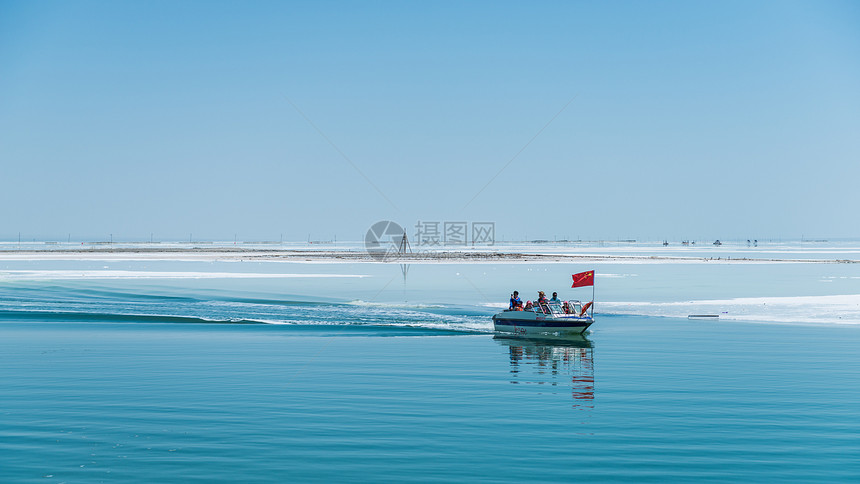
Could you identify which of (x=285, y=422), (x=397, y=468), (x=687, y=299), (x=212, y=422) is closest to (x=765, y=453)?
(x=397, y=468)

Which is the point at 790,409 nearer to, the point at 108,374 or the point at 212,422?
the point at 212,422

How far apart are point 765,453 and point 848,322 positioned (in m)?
29.8

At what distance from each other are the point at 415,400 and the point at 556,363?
1075cm

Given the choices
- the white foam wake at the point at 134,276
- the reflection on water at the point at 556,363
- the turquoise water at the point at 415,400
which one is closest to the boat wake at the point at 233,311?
the turquoise water at the point at 415,400

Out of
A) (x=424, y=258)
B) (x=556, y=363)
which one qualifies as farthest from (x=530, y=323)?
(x=424, y=258)

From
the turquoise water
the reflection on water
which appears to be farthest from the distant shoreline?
the turquoise water

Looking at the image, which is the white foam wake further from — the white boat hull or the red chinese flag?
the red chinese flag

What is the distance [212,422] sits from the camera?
1844cm

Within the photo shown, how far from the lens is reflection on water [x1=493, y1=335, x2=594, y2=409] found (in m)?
24.4

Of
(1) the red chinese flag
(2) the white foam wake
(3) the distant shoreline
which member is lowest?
(1) the red chinese flag

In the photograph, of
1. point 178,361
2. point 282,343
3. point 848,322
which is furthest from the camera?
Result: point 848,322

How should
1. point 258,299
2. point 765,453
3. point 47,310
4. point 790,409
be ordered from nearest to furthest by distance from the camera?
1. point 765,453
2. point 790,409
3. point 47,310
4. point 258,299

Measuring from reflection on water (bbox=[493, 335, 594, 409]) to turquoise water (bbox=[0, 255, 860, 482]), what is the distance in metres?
0.18

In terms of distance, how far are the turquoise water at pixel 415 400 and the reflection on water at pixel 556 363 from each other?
18 centimetres
